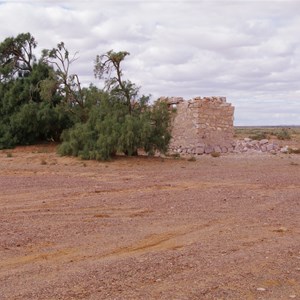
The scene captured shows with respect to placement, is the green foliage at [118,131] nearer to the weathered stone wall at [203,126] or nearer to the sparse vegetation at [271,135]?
the weathered stone wall at [203,126]

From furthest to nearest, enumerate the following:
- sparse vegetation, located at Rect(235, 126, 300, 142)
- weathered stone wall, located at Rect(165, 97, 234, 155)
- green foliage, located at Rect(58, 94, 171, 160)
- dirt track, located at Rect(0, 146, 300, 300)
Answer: sparse vegetation, located at Rect(235, 126, 300, 142) → weathered stone wall, located at Rect(165, 97, 234, 155) → green foliage, located at Rect(58, 94, 171, 160) → dirt track, located at Rect(0, 146, 300, 300)

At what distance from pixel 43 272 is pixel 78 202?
17.7 ft

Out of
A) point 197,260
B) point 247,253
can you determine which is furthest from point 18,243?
point 247,253

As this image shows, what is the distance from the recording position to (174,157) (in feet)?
83.9

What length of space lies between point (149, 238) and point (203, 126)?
20.7 metres

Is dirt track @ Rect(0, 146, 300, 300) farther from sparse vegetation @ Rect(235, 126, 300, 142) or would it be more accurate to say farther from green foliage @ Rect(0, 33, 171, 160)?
sparse vegetation @ Rect(235, 126, 300, 142)

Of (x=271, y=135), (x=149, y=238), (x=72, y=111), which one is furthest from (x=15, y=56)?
(x=271, y=135)

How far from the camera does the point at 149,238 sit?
Result: 833 cm

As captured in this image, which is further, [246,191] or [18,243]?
[246,191]

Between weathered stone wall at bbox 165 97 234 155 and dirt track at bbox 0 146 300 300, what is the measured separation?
12.3m

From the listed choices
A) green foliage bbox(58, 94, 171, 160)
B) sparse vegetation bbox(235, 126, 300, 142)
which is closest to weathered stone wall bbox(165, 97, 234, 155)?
green foliage bbox(58, 94, 171, 160)

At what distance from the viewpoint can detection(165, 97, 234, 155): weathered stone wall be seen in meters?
28.7

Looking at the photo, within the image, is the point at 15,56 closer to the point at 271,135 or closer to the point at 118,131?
the point at 118,131

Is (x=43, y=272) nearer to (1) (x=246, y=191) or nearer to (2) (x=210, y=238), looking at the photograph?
(2) (x=210, y=238)
